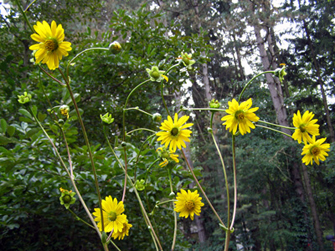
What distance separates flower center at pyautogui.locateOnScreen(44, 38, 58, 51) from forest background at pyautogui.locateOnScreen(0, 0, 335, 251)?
8.4 inches

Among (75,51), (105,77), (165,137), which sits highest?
(75,51)

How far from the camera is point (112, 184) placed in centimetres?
106

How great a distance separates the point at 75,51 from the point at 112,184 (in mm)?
1190

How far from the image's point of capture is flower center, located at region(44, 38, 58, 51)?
43 cm

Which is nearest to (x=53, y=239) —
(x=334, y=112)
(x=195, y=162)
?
(x=195, y=162)

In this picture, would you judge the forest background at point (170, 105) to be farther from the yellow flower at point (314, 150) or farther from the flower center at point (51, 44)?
the yellow flower at point (314, 150)

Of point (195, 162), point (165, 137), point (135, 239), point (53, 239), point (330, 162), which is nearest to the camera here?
point (165, 137)

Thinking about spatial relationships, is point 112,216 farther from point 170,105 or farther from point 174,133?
point 170,105

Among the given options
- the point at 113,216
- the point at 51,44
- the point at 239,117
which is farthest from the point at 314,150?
the point at 51,44

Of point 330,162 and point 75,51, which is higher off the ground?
point 330,162

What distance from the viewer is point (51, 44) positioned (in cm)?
43

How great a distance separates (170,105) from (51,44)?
7.20 metres

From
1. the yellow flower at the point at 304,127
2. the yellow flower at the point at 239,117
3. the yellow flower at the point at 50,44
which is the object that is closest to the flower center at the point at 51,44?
the yellow flower at the point at 50,44

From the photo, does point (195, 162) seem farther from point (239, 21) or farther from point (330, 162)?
point (239, 21)
